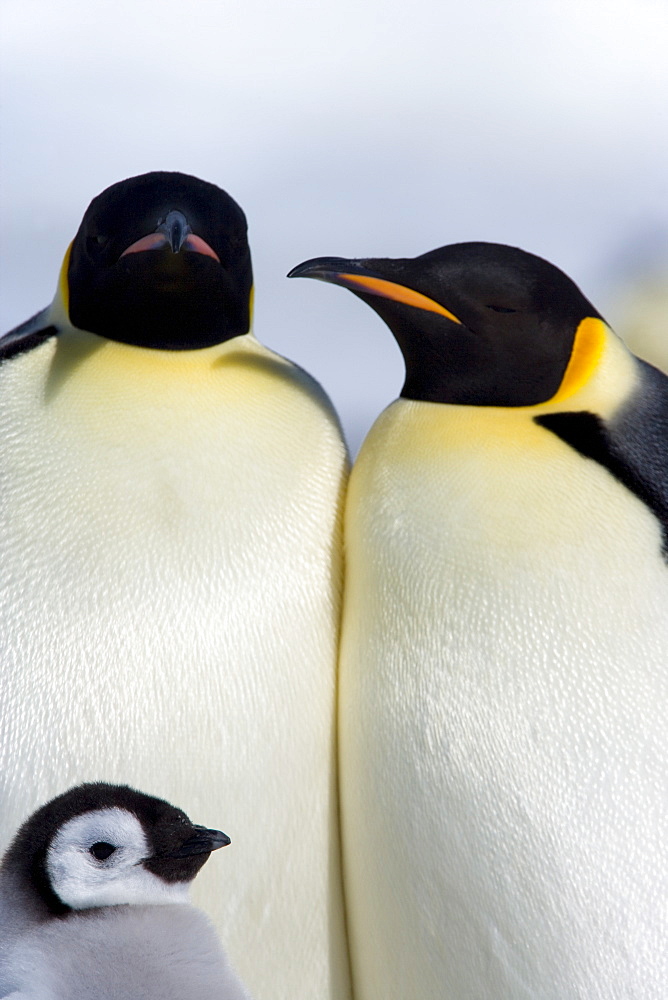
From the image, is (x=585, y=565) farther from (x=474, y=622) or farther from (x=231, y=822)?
(x=231, y=822)

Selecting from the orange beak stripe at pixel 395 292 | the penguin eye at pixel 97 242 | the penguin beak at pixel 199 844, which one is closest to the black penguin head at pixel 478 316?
the orange beak stripe at pixel 395 292

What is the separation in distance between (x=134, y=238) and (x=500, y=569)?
659 millimetres

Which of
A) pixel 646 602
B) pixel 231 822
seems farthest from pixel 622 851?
pixel 231 822

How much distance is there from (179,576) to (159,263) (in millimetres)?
425

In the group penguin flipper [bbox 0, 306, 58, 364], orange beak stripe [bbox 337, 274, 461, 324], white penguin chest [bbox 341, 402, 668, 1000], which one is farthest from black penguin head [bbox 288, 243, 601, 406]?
penguin flipper [bbox 0, 306, 58, 364]

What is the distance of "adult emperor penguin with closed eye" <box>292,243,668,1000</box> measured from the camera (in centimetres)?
140

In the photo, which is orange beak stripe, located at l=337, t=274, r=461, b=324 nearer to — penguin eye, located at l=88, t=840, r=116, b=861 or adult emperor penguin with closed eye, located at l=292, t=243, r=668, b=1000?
adult emperor penguin with closed eye, located at l=292, t=243, r=668, b=1000

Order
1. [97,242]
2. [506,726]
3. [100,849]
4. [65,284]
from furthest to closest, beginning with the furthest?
[65,284] → [97,242] → [506,726] → [100,849]

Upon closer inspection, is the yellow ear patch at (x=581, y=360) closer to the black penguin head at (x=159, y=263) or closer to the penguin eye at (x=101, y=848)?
the black penguin head at (x=159, y=263)

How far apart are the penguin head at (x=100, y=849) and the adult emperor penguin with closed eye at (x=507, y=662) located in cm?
36

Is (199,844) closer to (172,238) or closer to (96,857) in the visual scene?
(96,857)

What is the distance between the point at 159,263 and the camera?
1614 millimetres

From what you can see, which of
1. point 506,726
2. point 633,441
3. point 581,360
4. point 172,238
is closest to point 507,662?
point 506,726

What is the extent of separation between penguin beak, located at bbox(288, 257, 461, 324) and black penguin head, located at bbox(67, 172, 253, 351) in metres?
0.13
